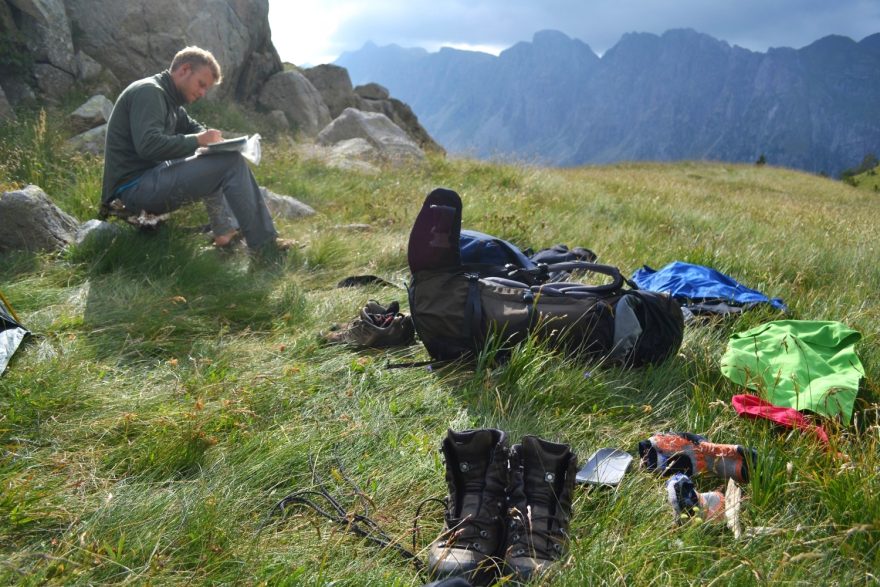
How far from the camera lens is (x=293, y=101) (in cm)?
1762

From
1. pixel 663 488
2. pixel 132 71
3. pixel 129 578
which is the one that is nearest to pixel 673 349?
pixel 663 488

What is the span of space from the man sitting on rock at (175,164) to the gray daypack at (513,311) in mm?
2339

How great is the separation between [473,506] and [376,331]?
5.53 ft

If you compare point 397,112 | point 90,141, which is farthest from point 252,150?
point 397,112

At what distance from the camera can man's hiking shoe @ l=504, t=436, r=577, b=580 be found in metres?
1.93

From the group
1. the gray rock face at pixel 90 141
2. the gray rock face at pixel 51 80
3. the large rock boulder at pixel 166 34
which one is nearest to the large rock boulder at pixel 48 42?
the gray rock face at pixel 51 80

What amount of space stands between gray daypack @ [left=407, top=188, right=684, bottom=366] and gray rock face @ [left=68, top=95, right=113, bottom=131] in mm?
8299

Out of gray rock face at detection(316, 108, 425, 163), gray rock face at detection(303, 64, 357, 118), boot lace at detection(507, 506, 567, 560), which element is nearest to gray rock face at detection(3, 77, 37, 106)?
gray rock face at detection(316, 108, 425, 163)

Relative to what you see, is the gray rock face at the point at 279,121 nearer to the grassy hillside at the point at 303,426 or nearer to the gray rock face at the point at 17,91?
the gray rock face at the point at 17,91

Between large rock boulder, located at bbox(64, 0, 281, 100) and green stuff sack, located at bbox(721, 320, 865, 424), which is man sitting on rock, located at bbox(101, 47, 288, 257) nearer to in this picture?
green stuff sack, located at bbox(721, 320, 865, 424)

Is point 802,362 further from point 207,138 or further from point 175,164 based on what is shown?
point 175,164

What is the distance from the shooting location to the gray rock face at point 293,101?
17391 millimetres

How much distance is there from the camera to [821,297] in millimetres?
4707

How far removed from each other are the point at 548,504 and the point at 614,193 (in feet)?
30.4
